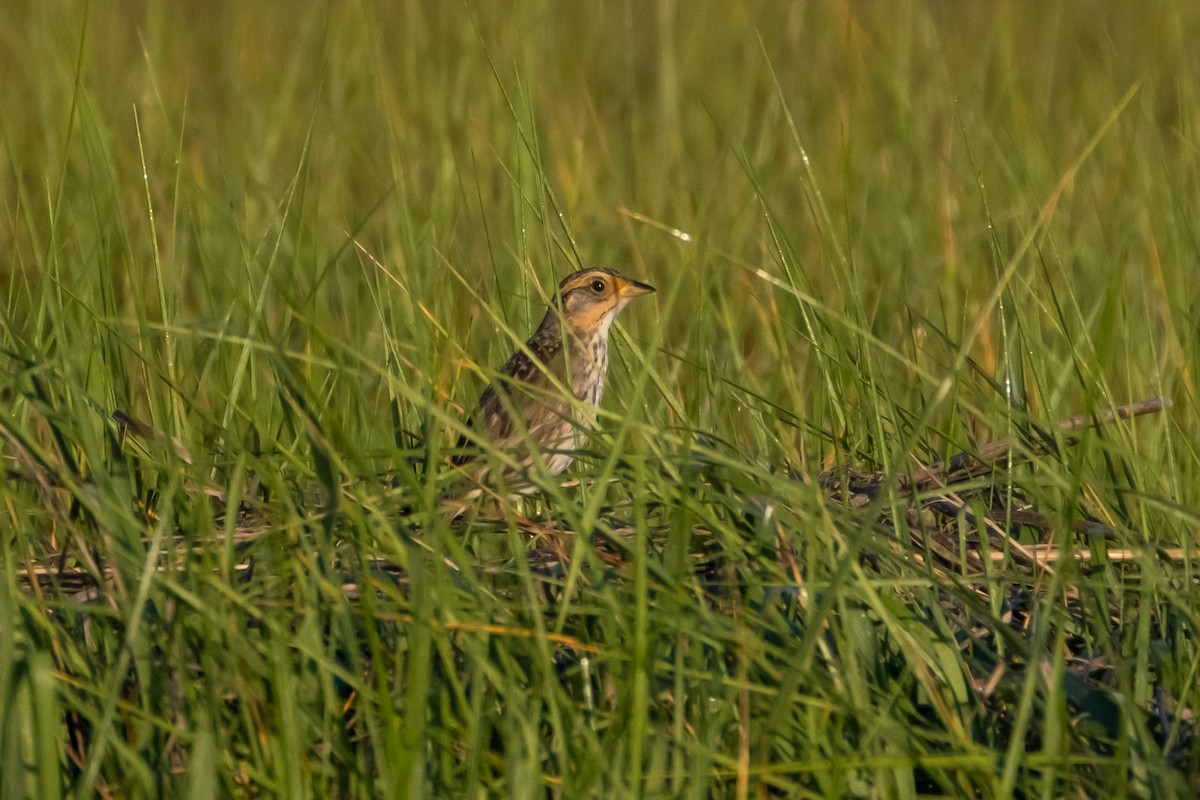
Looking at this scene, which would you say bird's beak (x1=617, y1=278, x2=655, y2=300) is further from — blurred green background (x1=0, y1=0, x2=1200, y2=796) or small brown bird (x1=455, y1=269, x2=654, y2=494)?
blurred green background (x1=0, y1=0, x2=1200, y2=796)

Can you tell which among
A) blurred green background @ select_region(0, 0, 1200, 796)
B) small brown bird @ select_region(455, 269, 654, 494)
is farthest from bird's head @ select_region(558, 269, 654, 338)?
blurred green background @ select_region(0, 0, 1200, 796)

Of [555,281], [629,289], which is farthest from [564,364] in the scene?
[555,281]

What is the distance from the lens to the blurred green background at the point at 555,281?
2934 mm

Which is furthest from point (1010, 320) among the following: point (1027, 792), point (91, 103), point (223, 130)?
point (223, 130)

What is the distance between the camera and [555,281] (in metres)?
4.52

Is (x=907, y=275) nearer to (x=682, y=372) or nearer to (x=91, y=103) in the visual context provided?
(x=682, y=372)

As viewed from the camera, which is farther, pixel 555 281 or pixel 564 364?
pixel 564 364

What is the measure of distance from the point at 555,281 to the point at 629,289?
1296 mm

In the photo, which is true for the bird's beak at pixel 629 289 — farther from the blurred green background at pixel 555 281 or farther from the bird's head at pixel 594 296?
the blurred green background at pixel 555 281

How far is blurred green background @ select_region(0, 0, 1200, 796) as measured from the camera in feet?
9.62

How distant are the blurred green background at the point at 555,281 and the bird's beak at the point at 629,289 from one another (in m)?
0.23

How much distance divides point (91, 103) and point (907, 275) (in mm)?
2979

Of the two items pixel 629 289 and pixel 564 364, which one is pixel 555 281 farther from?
pixel 629 289

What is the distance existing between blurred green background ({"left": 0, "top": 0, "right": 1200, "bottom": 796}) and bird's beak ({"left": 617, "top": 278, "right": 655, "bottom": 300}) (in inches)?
9.1
